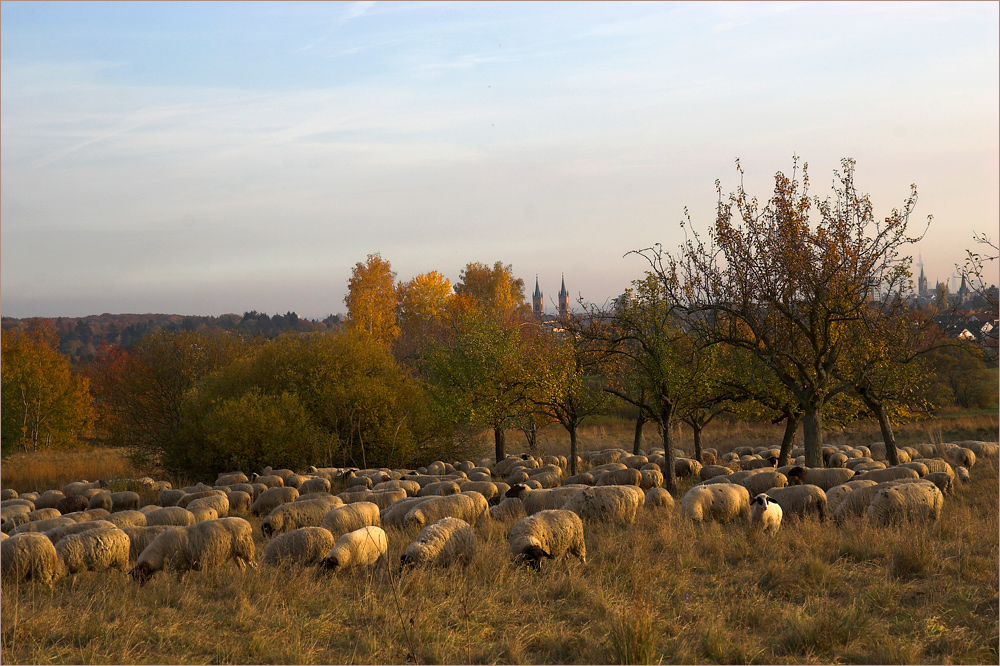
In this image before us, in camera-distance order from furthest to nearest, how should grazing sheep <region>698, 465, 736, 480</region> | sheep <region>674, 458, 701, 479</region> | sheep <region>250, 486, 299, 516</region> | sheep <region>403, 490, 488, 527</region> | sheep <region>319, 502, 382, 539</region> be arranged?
sheep <region>674, 458, 701, 479</region> → grazing sheep <region>698, 465, 736, 480</region> → sheep <region>250, 486, 299, 516</region> → sheep <region>403, 490, 488, 527</region> → sheep <region>319, 502, 382, 539</region>

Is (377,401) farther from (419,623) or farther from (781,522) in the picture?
(419,623)

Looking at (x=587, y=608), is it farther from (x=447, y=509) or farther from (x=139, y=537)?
(x=139, y=537)

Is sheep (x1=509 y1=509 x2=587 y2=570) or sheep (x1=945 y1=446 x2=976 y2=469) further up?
sheep (x1=509 y1=509 x2=587 y2=570)

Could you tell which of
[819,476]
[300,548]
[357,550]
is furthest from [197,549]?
[819,476]

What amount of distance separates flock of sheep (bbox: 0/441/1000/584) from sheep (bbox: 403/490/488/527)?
0.03 m

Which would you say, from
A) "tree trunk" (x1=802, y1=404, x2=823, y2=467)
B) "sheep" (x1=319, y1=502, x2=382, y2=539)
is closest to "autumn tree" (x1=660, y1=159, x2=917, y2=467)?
"tree trunk" (x1=802, y1=404, x2=823, y2=467)

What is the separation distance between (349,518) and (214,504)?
5406 mm

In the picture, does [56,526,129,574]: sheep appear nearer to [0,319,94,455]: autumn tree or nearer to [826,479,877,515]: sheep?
[826,479,877,515]: sheep

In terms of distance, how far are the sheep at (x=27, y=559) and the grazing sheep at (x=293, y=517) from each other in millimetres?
4401

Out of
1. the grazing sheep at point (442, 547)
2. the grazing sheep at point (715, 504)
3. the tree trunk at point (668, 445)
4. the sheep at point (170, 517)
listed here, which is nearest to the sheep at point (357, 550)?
the grazing sheep at point (442, 547)

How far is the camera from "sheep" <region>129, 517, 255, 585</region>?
1052cm

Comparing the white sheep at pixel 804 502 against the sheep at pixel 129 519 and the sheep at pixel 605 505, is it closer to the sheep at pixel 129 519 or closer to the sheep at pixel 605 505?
the sheep at pixel 605 505

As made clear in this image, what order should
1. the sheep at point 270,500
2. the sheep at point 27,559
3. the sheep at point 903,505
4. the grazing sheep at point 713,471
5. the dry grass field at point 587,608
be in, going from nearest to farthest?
the dry grass field at point 587,608
the sheep at point 27,559
the sheep at point 903,505
the sheep at point 270,500
the grazing sheep at point 713,471

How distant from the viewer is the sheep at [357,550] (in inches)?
402
